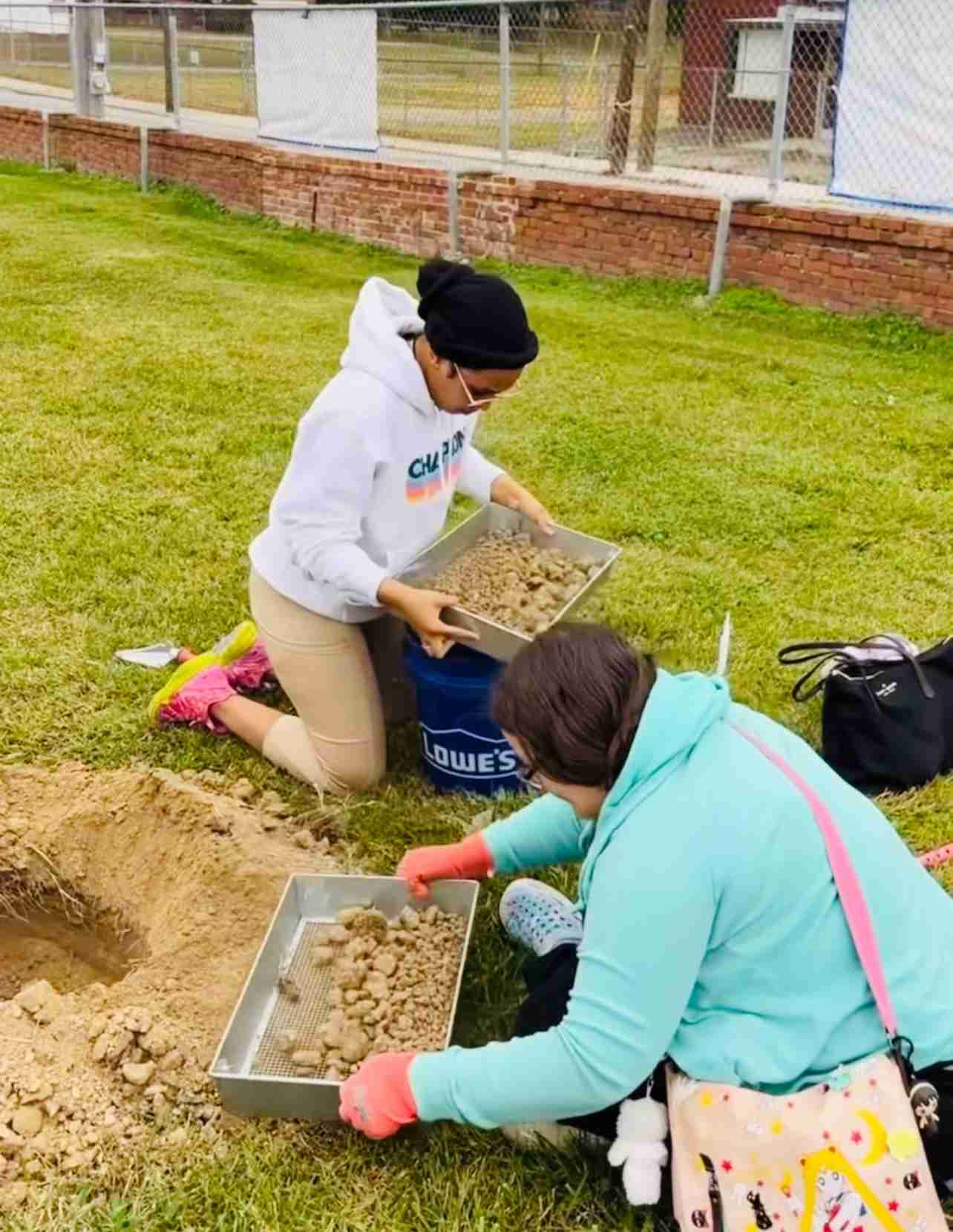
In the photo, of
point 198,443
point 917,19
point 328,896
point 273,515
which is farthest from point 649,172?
point 328,896

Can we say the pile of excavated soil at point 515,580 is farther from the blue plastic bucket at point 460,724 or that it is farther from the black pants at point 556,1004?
the black pants at point 556,1004

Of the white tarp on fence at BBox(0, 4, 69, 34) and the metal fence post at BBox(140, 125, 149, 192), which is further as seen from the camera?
the white tarp on fence at BBox(0, 4, 69, 34)

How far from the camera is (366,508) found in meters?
2.98

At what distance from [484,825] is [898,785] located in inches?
40.9

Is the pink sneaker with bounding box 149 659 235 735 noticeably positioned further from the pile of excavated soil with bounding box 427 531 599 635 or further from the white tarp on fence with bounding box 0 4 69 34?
the white tarp on fence with bounding box 0 4 69 34

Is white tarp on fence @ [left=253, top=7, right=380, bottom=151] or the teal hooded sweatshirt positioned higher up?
white tarp on fence @ [left=253, top=7, right=380, bottom=151]

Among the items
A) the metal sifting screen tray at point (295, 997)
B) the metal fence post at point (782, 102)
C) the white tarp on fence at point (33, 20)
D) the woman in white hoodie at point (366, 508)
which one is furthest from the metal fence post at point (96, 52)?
the metal sifting screen tray at point (295, 997)

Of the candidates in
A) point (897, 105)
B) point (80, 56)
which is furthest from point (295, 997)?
point (80, 56)

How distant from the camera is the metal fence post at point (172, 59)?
13107 millimetres

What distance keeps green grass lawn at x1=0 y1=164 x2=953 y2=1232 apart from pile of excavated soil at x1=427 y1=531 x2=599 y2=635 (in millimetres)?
514

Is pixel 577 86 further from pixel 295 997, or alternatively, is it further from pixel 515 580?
pixel 295 997

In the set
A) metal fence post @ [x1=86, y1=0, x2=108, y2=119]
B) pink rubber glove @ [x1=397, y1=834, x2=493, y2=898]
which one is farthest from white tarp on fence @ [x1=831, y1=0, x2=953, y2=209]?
metal fence post @ [x1=86, y1=0, x2=108, y2=119]

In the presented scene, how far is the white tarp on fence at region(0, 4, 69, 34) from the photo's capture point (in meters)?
18.4

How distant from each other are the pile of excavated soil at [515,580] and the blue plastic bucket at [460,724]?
13 centimetres
